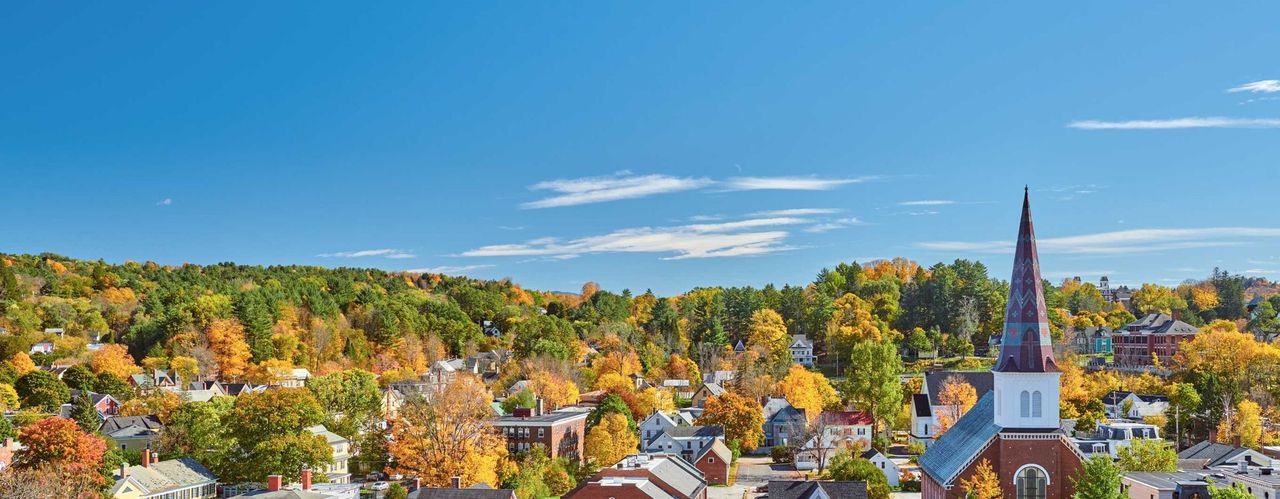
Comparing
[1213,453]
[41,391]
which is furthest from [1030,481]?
[41,391]

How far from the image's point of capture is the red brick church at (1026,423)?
38.7m

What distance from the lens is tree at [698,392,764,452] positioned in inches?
2940

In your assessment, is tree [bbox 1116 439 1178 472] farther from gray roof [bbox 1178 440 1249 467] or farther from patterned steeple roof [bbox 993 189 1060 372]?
patterned steeple roof [bbox 993 189 1060 372]

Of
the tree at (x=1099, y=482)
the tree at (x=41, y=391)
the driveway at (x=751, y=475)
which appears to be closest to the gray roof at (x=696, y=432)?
the driveway at (x=751, y=475)

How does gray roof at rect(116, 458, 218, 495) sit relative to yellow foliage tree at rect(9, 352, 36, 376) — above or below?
below

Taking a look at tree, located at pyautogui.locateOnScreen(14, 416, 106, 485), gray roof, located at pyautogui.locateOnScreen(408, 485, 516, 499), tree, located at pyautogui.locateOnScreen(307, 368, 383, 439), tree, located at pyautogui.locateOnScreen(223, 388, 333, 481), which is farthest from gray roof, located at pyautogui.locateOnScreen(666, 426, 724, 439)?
tree, located at pyautogui.locateOnScreen(14, 416, 106, 485)

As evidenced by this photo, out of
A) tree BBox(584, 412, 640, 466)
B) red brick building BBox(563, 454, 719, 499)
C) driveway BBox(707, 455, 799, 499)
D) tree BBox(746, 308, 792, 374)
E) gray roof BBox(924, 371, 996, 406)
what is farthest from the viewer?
tree BBox(746, 308, 792, 374)

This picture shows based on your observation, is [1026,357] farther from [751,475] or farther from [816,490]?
[751,475]

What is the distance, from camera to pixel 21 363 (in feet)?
267

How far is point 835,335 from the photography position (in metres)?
119

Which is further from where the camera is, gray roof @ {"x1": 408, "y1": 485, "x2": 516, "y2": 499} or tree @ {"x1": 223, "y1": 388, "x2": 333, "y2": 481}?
tree @ {"x1": 223, "y1": 388, "x2": 333, "y2": 481}

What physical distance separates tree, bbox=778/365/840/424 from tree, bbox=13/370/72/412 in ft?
178

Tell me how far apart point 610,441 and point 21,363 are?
159ft

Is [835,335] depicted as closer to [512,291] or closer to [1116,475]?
[512,291]
